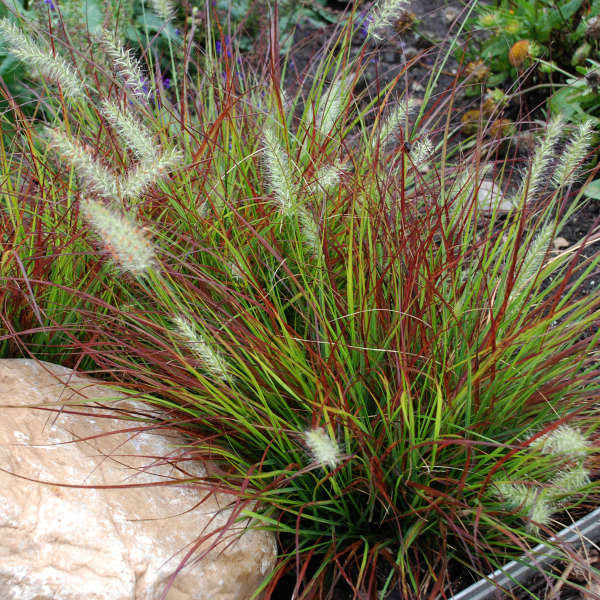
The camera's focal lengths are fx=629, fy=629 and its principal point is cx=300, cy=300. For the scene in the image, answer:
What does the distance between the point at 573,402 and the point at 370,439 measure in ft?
1.99

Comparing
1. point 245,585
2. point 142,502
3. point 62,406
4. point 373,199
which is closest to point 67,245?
point 62,406

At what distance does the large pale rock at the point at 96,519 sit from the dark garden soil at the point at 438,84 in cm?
35

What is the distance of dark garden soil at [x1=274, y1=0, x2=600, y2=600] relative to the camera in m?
1.75

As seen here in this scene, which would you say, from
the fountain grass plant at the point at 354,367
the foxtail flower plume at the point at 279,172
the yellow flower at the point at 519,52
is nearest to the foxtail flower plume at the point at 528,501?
the fountain grass plant at the point at 354,367

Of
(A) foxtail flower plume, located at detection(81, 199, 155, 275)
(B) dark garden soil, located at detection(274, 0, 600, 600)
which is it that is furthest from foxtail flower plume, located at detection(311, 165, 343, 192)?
(A) foxtail flower plume, located at detection(81, 199, 155, 275)

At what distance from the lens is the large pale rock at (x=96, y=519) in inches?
57.9

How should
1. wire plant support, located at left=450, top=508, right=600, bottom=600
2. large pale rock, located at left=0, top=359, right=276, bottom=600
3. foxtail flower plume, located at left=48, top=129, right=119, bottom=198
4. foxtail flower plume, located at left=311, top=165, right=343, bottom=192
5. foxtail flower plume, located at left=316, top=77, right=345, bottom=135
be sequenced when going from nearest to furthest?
foxtail flower plume, located at left=48, top=129, right=119, bottom=198, large pale rock, located at left=0, top=359, right=276, bottom=600, wire plant support, located at left=450, top=508, right=600, bottom=600, foxtail flower plume, located at left=311, top=165, right=343, bottom=192, foxtail flower plume, located at left=316, top=77, right=345, bottom=135

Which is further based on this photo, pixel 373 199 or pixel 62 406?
pixel 373 199

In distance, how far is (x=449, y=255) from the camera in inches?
71.5

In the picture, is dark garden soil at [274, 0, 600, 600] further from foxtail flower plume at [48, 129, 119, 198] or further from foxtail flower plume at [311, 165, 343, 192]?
foxtail flower plume at [48, 129, 119, 198]

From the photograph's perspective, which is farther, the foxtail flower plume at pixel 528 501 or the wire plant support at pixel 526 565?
the wire plant support at pixel 526 565

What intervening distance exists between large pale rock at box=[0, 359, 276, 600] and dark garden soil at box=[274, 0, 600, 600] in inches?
13.7

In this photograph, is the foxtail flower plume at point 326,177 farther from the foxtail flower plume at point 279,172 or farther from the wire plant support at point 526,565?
the wire plant support at point 526,565

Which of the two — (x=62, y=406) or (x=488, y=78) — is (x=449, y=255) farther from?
(x=488, y=78)
